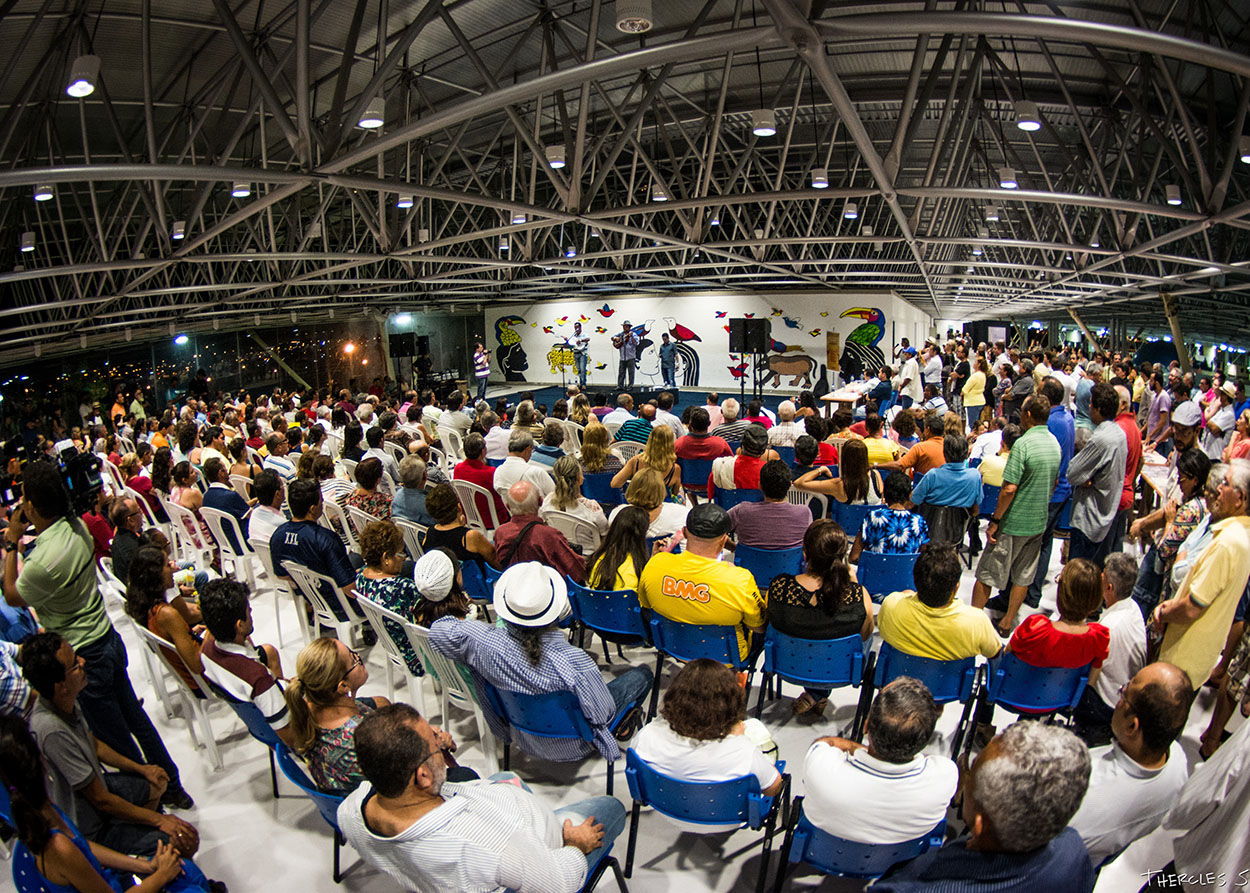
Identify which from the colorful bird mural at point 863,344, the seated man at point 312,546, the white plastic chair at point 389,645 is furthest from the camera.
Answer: the colorful bird mural at point 863,344

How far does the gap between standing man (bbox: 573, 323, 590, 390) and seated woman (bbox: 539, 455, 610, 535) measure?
69.2ft

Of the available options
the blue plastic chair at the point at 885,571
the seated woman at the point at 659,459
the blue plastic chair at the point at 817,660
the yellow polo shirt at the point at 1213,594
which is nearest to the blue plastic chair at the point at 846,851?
the blue plastic chair at the point at 817,660

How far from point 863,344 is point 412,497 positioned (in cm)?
1989

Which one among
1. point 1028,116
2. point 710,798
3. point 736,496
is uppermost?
point 1028,116

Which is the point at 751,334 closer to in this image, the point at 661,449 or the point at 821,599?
the point at 661,449

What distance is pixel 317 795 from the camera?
2.67 meters

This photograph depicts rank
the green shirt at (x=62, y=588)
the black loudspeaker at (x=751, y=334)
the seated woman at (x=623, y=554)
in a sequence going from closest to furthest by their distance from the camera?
the green shirt at (x=62, y=588) → the seated woman at (x=623, y=554) → the black loudspeaker at (x=751, y=334)

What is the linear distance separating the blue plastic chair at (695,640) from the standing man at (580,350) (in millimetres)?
22530

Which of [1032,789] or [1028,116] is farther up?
[1028,116]

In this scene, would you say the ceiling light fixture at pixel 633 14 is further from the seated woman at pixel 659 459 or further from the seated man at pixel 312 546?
the seated man at pixel 312 546

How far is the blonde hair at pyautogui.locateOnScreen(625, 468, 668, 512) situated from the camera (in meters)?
4.29

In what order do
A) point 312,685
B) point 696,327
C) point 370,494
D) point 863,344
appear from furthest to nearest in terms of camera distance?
point 696,327 < point 863,344 < point 370,494 < point 312,685

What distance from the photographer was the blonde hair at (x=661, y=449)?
552 centimetres

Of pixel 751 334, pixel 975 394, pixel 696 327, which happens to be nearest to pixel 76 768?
pixel 975 394
